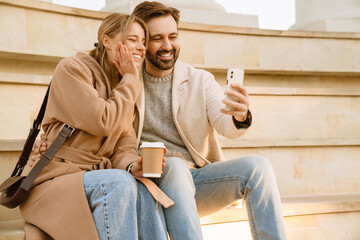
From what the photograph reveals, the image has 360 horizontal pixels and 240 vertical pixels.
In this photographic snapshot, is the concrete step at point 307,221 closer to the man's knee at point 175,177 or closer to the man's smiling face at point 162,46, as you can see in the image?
the man's knee at point 175,177

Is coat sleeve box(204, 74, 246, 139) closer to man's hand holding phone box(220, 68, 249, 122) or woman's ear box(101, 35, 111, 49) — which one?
man's hand holding phone box(220, 68, 249, 122)

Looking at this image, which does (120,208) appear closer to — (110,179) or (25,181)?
(110,179)

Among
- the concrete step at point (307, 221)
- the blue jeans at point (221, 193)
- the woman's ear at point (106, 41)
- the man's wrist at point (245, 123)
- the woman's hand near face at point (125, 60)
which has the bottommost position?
the concrete step at point (307, 221)

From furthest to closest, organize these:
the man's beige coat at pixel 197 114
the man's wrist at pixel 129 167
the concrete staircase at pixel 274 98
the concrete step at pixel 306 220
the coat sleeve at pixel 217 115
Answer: the concrete staircase at pixel 274 98 < the concrete step at pixel 306 220 < the man's beige coat at pixel 197 114 < the coat sleeve at pixel 217 115 < the man's wrist at pixel 129 167

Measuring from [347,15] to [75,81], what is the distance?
14.8ft

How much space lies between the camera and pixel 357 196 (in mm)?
3564

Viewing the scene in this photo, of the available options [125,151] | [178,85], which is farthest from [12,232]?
[178,85]

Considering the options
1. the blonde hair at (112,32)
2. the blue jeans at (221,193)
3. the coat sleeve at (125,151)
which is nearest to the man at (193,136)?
the blue jeans at (221,193)

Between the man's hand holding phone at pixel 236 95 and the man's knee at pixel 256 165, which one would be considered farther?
the man's knee at pixel 256 165

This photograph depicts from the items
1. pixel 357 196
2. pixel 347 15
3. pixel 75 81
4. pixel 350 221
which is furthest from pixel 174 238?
pixel 347 15

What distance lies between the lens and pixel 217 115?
109 inches

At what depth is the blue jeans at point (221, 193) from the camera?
2.19 m

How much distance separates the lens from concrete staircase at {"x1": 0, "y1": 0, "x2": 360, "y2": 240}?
3.12 meters

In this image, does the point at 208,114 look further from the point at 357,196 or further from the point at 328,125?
the point at 328,125
